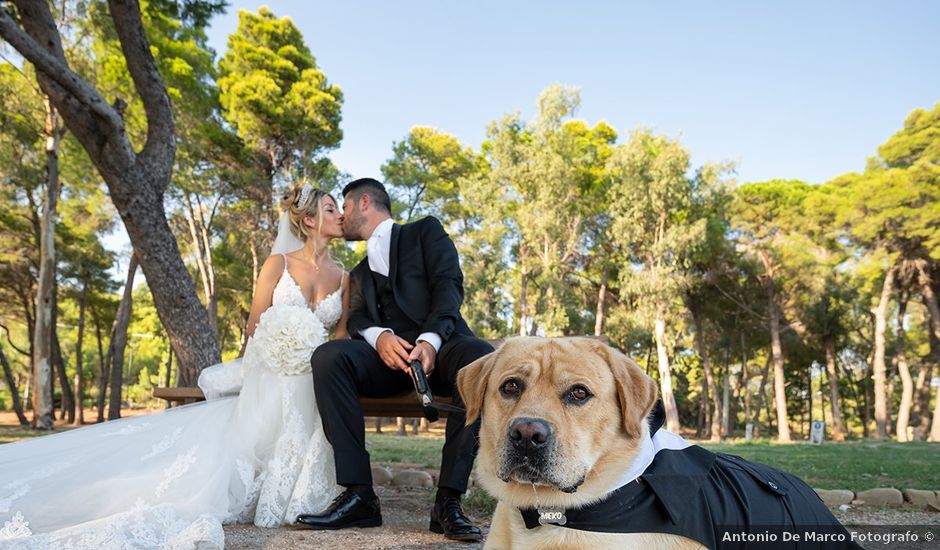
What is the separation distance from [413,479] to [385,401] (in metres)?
2.62

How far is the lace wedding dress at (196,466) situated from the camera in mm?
3697

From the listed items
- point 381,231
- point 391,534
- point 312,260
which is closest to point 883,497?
point 391,534

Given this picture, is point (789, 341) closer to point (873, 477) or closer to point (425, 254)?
point (873, 477)

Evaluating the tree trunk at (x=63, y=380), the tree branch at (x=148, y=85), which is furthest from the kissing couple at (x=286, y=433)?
the tree trunk at (x=63, y=380)

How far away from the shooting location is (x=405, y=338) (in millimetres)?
5023

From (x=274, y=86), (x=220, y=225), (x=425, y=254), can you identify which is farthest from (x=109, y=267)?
(x=425, y=254)

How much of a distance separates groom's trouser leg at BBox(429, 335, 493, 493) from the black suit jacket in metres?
0.29

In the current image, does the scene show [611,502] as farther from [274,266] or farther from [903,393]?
[903,393]

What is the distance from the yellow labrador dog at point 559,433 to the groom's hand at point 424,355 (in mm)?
1725

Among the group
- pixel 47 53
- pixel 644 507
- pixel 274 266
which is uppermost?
pixel 47 53

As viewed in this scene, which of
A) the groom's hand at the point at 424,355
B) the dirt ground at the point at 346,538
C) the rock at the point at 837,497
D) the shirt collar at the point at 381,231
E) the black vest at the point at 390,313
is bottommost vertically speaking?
the rock at the point at 837,497

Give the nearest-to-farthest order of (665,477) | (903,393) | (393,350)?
(665,477) < (393,350) < (903,393)

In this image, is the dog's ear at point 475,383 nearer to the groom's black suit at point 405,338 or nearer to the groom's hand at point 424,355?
the groom's black suit at point 405,338

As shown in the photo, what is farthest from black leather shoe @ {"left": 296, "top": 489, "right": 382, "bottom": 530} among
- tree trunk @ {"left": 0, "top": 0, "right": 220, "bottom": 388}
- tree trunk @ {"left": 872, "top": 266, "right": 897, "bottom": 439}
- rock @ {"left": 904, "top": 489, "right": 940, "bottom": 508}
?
tree trunk @ {"left": 872, "top": 266, "right": 897, "bottom": 439}
